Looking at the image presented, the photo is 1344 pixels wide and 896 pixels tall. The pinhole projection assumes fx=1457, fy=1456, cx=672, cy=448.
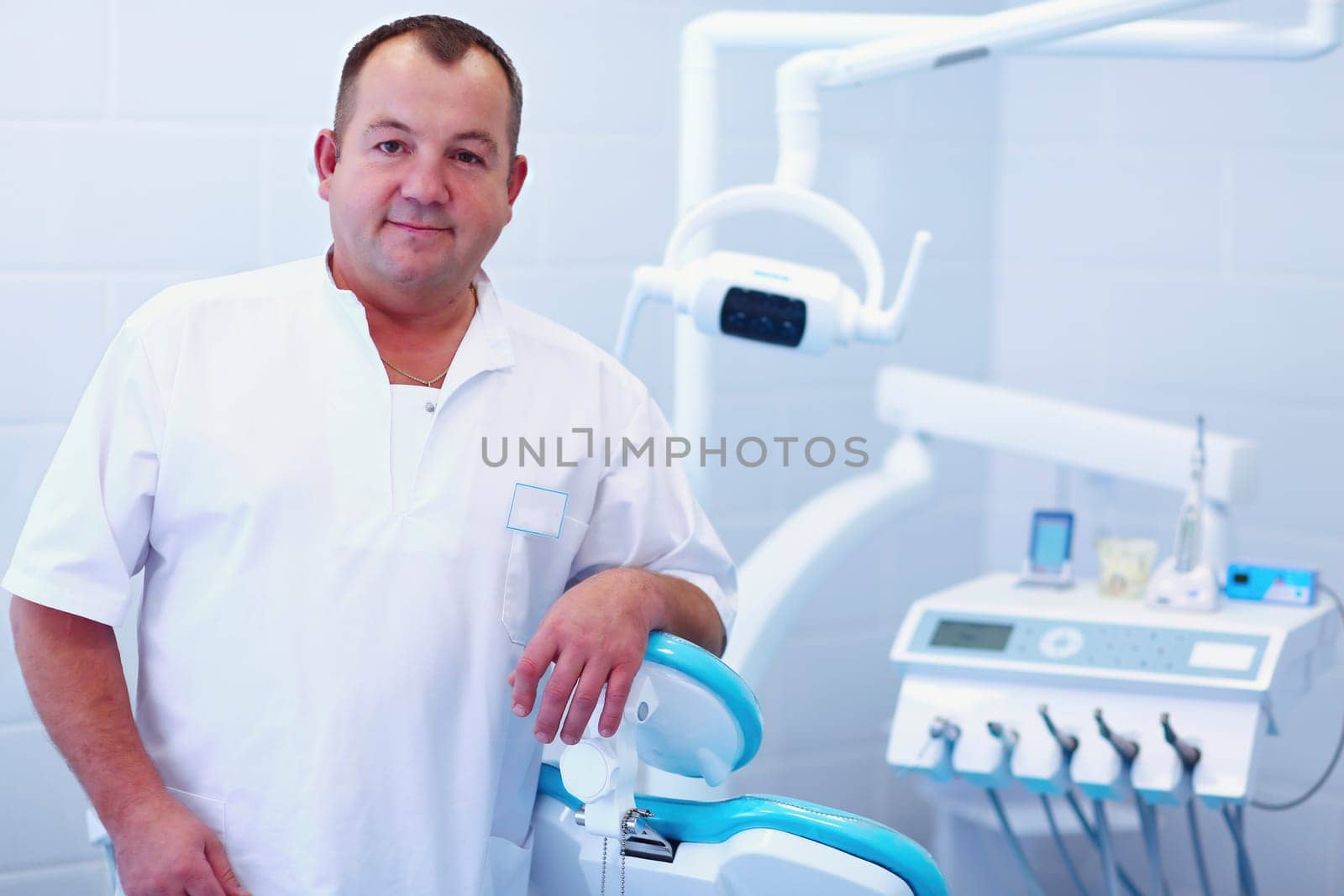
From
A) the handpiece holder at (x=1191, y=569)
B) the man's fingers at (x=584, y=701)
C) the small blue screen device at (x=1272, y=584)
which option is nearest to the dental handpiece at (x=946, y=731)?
the handpiece holder at (x=1191, y=569)

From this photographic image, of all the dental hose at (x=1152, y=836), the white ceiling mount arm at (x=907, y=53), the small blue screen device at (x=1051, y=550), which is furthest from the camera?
the small blue screen device at (x=1051, y=550)

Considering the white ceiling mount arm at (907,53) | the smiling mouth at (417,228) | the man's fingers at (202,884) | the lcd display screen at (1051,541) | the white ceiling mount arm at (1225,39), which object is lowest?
the man's fingers at (202,884)

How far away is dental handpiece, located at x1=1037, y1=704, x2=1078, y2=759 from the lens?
1.90 meters

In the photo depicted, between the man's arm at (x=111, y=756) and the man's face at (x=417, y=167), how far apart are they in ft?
1.56

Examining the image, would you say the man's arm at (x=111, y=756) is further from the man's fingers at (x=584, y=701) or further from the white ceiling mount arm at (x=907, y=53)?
the white ceiling mount arm at (x=907, y=53)

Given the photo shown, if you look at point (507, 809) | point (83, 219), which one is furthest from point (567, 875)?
point (83, 219)

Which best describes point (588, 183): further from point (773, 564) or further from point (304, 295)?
point (304, 295)

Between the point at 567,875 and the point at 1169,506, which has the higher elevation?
the point at 1169,506

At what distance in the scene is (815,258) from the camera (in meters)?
2.82

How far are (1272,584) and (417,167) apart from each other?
1418 millimetres

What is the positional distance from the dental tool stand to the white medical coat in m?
0.71

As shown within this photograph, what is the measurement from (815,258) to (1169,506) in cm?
84

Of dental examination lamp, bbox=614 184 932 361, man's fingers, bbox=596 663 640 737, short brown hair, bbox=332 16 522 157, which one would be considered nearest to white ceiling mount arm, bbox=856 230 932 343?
dental examination lamp, bbox=614 184 932 361

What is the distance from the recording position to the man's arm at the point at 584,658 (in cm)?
136
